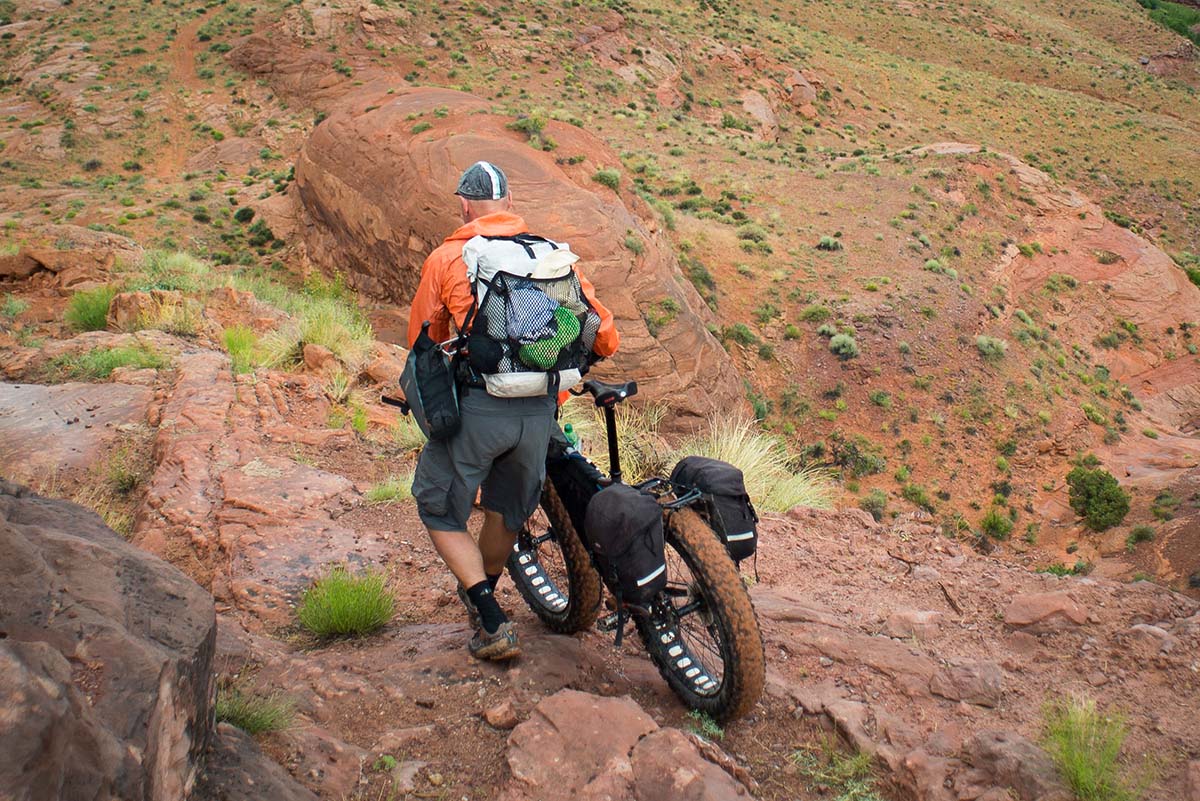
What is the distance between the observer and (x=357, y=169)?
16.4 meters

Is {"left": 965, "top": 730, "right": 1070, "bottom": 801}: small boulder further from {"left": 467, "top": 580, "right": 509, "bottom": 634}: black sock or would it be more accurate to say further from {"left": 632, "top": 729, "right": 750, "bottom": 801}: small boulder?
{"left": 467, "top": 580, "right": 509, "bottom": 634}: black sock

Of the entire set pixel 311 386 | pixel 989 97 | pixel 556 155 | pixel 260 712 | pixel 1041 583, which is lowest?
pixel 989 97

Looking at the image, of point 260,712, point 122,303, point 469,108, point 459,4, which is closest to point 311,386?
point 122,303

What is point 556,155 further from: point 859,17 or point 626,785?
point 859,17

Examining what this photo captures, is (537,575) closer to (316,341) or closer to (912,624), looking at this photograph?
(912,624)

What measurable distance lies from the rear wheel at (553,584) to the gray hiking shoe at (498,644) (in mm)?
384

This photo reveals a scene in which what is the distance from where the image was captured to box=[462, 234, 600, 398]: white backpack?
2977mm

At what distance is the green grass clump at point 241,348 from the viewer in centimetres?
702

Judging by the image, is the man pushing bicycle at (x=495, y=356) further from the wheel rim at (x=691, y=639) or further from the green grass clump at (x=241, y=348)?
the green grass clump at (x=241, y=348)

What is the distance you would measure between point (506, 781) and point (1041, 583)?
13.3 feet

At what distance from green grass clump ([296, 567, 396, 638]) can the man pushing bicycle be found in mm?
592

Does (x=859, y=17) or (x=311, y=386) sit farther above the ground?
(x=311, y=386)

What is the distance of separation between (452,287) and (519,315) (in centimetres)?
32

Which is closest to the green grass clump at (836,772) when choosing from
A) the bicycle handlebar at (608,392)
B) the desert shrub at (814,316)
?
the bicycle handlebar at (608,392)
